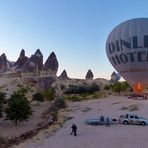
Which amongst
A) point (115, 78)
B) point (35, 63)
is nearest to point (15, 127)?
point (35, 63)

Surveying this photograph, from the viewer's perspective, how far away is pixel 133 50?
64.4 meters

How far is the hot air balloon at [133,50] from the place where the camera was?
63812 millimetres

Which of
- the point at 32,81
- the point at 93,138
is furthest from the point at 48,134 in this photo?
the point at 32,81

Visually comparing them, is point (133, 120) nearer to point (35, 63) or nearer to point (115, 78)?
point (35, 63)

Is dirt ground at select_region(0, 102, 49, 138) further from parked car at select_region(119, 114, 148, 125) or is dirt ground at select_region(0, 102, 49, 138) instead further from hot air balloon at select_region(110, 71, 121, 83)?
hot air balloon at select_region(110, 71, 121, 83)

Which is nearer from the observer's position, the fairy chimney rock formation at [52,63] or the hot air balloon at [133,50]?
the hot air balloon at [133,50]

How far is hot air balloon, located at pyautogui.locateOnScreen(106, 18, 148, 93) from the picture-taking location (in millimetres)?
63812

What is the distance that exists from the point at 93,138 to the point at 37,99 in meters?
36.1

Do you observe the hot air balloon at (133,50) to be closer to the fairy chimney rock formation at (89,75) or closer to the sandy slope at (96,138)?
the sandy slope at (96,138)

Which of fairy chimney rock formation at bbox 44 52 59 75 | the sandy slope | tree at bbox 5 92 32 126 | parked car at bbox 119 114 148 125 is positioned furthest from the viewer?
fairy chimney rock formation at bbox 44 52 59 75

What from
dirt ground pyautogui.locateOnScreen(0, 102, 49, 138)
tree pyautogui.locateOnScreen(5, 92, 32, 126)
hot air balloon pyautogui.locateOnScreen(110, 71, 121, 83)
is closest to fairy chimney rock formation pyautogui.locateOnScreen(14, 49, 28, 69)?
hot air balloon pyautogui.locateOnScreen(110, 71, 121, 83)

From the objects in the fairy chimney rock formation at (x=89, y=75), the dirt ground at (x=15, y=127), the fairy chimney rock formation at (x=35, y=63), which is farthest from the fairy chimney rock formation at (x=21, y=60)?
the dirt ground at (x=15, y=127)

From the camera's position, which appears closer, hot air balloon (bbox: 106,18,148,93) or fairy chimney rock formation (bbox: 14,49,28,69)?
hot air balloon (bbox: 106,18,148,93)

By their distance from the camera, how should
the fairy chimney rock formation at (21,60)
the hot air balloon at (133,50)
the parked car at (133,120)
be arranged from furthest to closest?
the fairy chimney rock formation at (21,60) → the hot air balloon at (133,50) → the parked car at (133,120)
